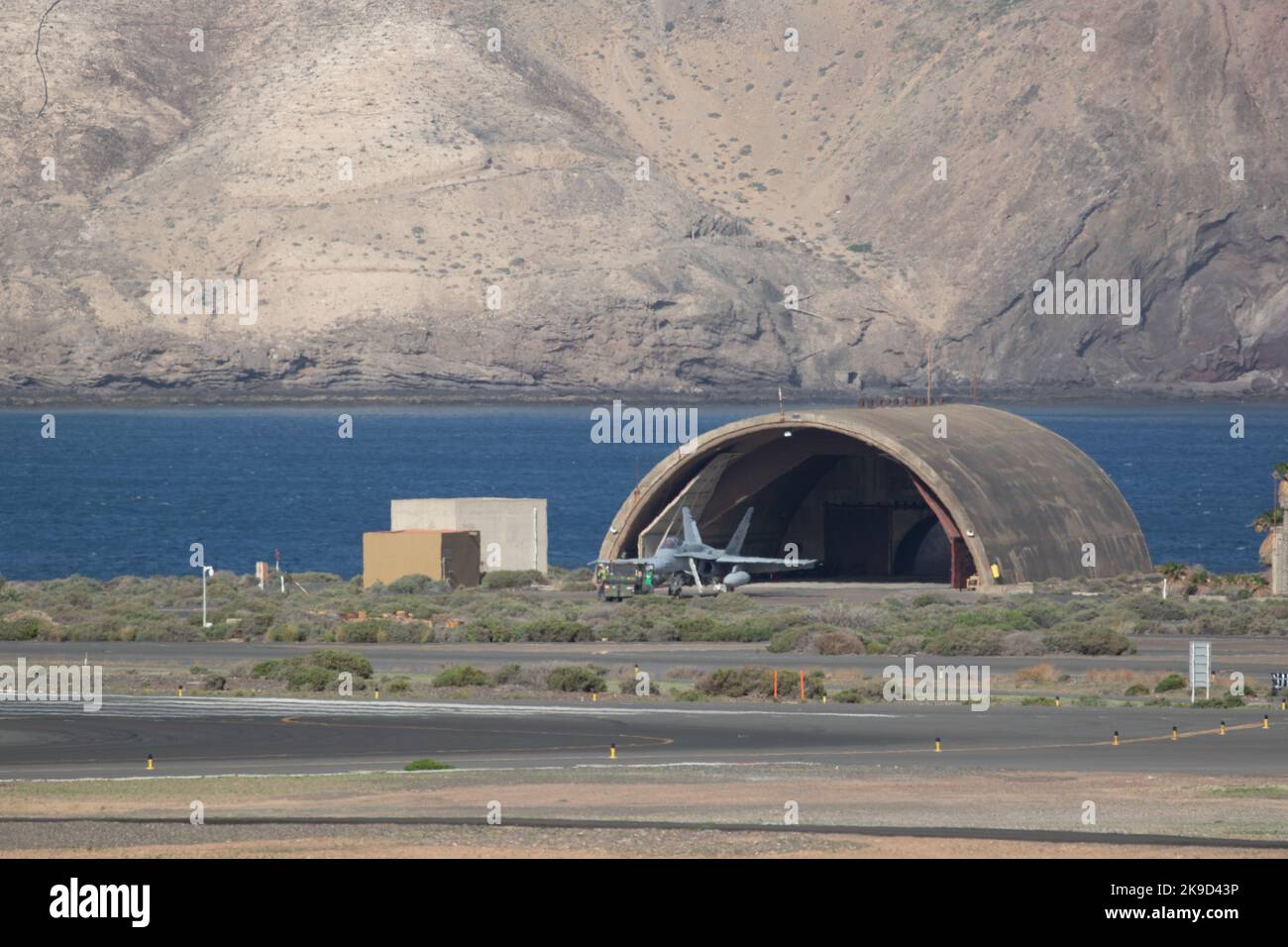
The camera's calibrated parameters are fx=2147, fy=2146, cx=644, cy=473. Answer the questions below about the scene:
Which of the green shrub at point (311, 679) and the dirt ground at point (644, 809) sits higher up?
the green shrub at point (311, 679)

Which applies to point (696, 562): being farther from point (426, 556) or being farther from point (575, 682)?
point (575, 682)

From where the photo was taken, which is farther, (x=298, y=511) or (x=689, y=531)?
(x=298, y=511)

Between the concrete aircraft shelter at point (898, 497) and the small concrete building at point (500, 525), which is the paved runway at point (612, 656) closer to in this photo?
the concrete aircraft shelter at point (898, 497)

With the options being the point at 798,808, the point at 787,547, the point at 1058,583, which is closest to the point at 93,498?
the point at 787,547

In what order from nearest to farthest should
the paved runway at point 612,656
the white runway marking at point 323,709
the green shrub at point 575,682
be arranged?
the white runway marking at point 323,709, the green shrub at point 575,682, the paved runway at point 612,656

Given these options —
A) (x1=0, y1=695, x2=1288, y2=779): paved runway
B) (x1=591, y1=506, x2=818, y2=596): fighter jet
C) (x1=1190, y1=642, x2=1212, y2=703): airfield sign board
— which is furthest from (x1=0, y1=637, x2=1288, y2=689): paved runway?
(x1=591, y1=506, x2=818, y2=596): fighter jet

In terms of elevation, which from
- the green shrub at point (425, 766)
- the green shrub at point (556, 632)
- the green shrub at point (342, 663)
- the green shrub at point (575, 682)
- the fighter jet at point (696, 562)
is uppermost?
the fighter jet at point (696, 562)

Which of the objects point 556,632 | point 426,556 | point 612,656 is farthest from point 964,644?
point 426,556

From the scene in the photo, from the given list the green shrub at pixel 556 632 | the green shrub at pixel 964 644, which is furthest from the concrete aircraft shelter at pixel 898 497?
the green shrub at pixel 964 644
